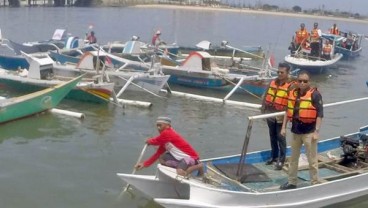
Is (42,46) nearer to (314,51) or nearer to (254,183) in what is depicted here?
(314,51)

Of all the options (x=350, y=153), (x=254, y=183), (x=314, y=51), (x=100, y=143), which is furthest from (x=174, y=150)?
(x=314, y=51)

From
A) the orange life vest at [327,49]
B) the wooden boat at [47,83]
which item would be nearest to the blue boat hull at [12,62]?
the wooden boat at [47,83]

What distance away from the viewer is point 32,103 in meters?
13.9

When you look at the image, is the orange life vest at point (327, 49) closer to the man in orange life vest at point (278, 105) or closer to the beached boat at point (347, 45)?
the beached boat at point (347, 45)

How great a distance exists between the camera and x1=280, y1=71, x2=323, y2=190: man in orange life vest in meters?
8.41

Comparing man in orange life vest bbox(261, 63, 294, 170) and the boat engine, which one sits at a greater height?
man in orange life vest bbox(261, 63, 294, 170)

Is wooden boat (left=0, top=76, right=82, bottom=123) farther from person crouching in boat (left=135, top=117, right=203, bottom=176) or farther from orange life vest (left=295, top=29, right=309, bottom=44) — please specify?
orange life vest (left=295, top=29, right=309, bottom=44)

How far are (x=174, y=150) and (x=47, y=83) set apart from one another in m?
8.38

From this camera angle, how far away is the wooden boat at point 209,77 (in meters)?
18.6

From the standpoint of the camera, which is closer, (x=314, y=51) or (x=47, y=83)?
(x=47, y=83)

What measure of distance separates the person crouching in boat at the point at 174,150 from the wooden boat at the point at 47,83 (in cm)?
743

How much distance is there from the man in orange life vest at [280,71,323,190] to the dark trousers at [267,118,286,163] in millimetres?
933

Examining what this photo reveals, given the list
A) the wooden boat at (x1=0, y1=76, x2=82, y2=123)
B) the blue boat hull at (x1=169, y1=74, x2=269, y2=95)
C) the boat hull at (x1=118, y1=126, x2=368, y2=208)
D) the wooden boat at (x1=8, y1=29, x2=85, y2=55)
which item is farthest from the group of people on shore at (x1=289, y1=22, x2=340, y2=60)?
the boat hull at (x1=118, y1=126, x2=368, y2=208)

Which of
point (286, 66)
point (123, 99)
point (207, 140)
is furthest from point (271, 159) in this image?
point (123, 99)
